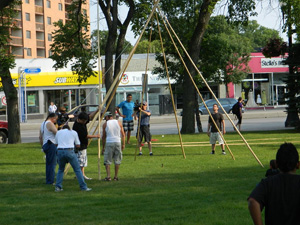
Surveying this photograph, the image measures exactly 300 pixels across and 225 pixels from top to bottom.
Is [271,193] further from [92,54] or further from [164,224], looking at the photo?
[92,54]

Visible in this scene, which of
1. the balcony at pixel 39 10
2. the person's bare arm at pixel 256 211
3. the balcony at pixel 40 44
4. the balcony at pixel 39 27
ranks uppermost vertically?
the balcony at pixel 39 10

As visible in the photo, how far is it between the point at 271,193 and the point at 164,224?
3.77 m

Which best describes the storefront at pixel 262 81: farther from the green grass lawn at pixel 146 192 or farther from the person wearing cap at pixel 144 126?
the green grass lawn at pixel 146 192

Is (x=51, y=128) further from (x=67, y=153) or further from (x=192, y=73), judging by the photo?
(x=192, y=73)

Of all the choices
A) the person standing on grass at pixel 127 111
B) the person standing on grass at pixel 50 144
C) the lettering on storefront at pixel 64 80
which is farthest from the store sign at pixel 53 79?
the person standing on grass at pixel 50 144

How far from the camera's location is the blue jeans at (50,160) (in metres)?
12.9

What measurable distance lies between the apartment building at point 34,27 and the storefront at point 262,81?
30.0 meters

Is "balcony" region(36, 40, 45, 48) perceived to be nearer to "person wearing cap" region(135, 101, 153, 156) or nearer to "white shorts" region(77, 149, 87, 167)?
"person wearing cap" region(135, 101, 153, 156)

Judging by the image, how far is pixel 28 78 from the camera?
5466 cm

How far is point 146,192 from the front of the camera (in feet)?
36.3

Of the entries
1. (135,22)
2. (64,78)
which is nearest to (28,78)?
(64,78)

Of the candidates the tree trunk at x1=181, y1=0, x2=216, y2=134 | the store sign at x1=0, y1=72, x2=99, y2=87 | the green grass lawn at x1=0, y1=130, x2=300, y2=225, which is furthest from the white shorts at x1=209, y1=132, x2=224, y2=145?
the store sign at x1=0, y1=72, x2=99, y2=87

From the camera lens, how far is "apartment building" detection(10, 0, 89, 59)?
77.2 m

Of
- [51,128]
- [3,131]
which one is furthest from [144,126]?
[3,131]
